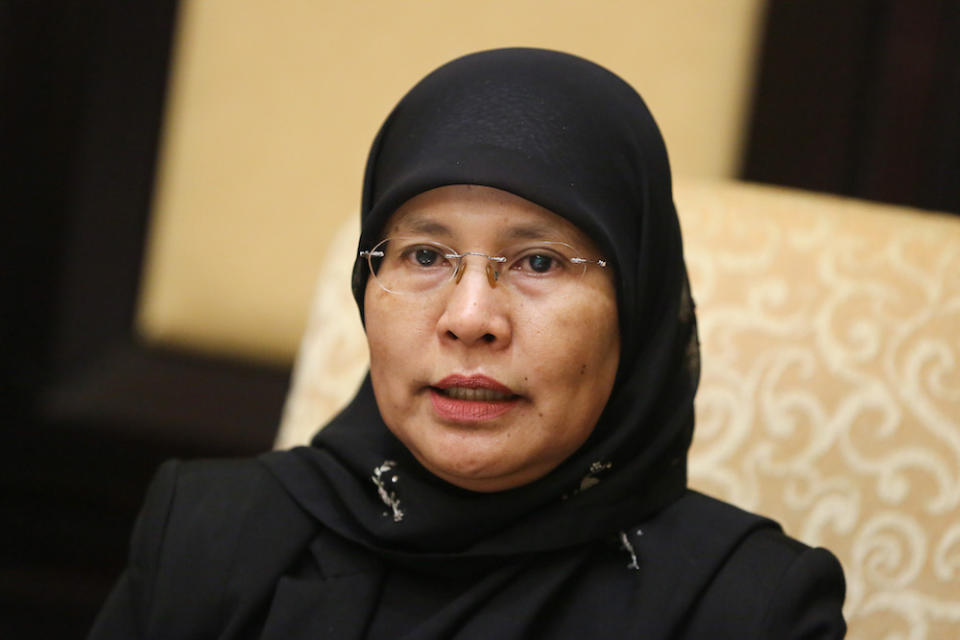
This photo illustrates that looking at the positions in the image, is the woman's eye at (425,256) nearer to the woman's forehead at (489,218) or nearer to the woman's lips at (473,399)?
the woman's forehead at (489,218)

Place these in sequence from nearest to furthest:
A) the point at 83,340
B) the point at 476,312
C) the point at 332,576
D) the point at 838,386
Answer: the point at 476,312, the point at 332,576, the point at 838,386, the point at 83,340

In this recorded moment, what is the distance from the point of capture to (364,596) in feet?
3.60

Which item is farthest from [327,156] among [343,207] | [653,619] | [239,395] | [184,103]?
[653,619]

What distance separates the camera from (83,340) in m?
2.13

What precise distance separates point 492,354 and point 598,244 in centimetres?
16

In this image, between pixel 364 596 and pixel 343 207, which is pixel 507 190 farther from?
pixel 343 207

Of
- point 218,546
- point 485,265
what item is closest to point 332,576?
point 218,546

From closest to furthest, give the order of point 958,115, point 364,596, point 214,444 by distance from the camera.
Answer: point 364,596 → point 958,115 → point 214,444

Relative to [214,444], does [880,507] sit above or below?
above

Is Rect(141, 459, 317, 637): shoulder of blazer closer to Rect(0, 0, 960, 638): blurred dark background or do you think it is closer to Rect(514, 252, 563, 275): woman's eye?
Rect(514, 252, 563, 275): woman's eye

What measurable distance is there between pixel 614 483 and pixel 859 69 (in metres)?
1.24

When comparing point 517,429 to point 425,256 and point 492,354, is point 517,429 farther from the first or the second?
point 425,256

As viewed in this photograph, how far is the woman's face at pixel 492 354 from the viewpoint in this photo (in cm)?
100

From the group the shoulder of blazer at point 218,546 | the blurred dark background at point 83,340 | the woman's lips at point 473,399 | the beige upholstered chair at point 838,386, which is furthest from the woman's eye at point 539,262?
the blurred dark background at point 83,340
